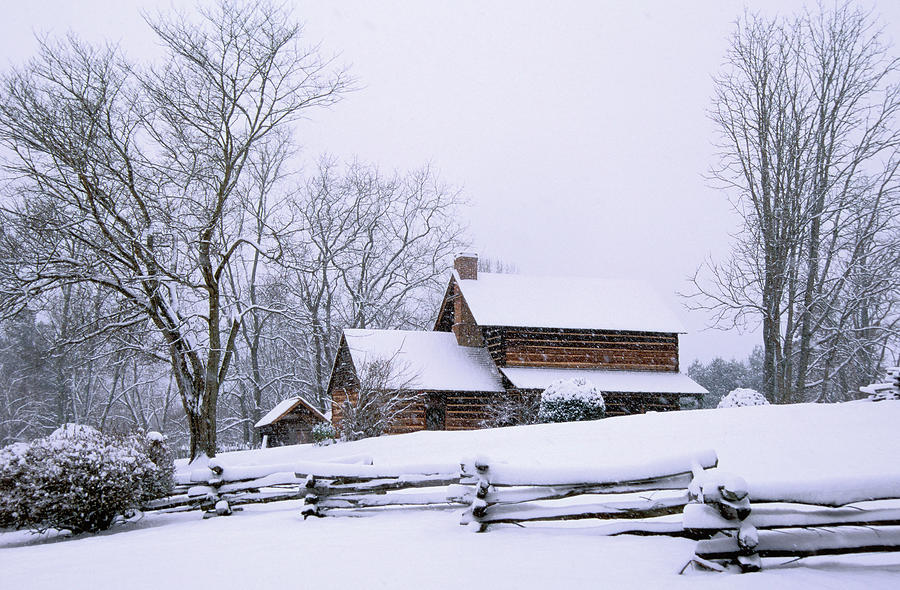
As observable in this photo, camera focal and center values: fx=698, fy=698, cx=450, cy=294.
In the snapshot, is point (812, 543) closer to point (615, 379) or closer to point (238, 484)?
point (238, 484)

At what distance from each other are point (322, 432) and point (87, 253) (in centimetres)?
856

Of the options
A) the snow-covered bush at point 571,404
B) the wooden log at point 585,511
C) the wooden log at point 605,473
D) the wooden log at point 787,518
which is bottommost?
the wooden log at point 585,511

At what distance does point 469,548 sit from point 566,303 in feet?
72.7

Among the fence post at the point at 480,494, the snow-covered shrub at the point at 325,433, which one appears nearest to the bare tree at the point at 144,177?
the snow-covered shrub at the point at 325,433

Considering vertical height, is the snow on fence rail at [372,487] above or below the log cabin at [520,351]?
below

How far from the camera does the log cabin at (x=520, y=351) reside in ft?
80.6

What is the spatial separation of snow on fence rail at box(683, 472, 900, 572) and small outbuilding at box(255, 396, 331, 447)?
2394 centimetres

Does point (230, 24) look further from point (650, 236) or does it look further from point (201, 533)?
point (650, 236)

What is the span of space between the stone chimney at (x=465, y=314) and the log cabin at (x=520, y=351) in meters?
0.04

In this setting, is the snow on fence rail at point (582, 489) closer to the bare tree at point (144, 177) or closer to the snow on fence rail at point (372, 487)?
the snow on fence rail at point (372, 487)

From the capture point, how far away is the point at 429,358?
26.0 metres

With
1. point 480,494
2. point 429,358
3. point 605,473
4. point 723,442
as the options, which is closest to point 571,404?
point 723,442

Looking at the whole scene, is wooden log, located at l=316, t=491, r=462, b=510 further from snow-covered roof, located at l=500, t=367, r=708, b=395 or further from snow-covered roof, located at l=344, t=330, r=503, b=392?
snow-covered roof, located at l=500, t=367, r=708, b=395

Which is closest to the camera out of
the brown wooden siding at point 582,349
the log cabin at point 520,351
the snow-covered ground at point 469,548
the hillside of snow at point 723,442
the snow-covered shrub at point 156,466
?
the snow-covered ground at point 469,548
